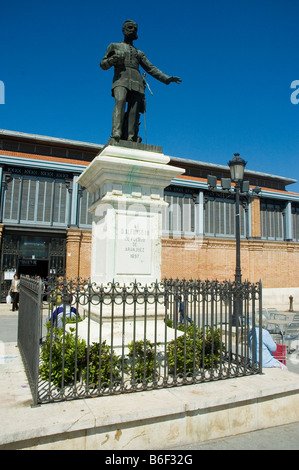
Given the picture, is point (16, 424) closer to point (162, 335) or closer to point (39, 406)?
point (39, 406)

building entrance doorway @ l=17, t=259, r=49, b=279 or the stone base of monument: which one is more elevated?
building entrance doorway @ l=17, t=259, r=49, b=279

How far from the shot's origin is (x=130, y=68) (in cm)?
588

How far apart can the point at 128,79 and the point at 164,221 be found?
1525cm

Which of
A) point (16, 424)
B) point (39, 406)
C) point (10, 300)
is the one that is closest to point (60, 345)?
point (39, 406)

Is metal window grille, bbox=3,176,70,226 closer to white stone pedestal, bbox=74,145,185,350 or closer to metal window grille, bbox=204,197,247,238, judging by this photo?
metal window grille, bbox=204,197,247,238

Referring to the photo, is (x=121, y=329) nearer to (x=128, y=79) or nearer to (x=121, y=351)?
(x=121, y=351)

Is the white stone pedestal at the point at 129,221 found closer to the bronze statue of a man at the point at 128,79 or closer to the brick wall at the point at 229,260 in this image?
the bronze statue of a man at the point at 128,79

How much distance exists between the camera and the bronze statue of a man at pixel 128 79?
569 centimetres

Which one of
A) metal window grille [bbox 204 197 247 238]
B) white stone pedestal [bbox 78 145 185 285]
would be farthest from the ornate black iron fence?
metal window grille [bbox 204 197 247 238]

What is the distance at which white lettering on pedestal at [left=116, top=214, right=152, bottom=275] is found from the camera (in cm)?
515

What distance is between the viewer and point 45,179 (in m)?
18.8

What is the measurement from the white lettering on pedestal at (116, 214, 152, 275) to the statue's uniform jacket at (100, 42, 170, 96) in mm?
2253

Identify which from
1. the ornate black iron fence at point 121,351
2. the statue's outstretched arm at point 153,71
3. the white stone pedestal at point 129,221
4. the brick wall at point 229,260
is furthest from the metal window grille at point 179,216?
the ornate black iron fence at point 121,351

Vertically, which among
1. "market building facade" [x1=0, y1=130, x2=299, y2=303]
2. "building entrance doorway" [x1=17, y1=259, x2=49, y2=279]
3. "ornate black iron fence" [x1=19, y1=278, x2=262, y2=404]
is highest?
"market building facade" [x1=0, y1=130, x2=299, y2=303]
